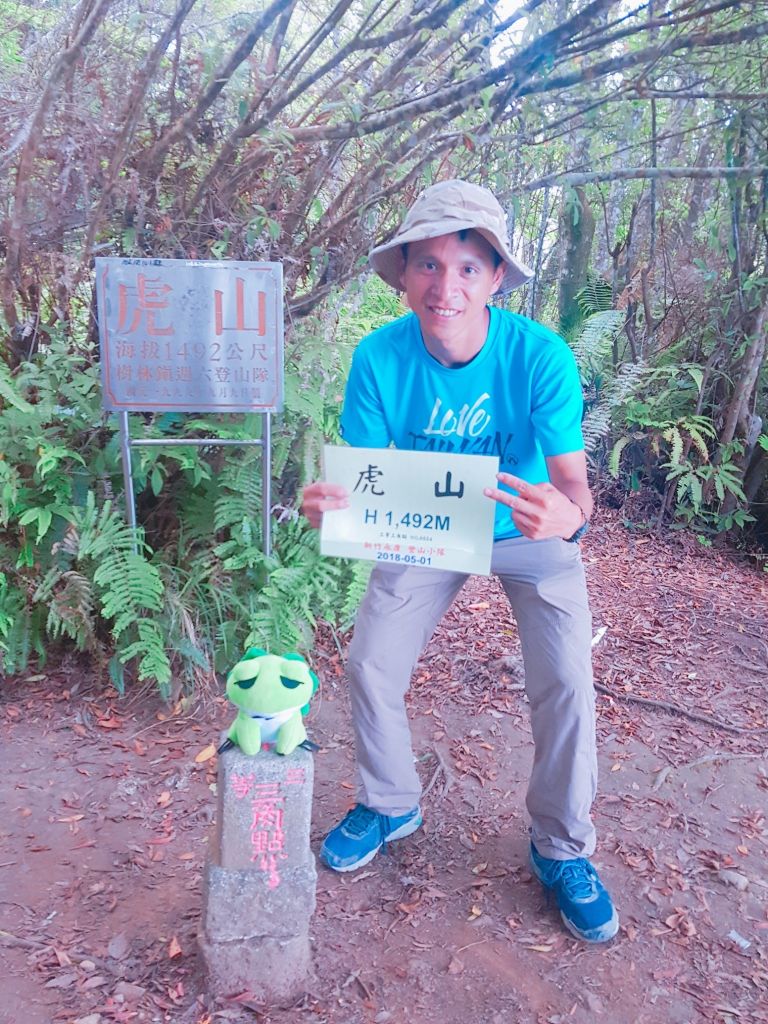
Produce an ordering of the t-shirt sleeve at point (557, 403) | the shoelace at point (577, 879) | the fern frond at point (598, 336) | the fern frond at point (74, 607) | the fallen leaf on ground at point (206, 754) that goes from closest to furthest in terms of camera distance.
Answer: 1. the t-shirt sleeve at point (557, 403)
2. the shoelace at point (577, 879)
3. the fallen leaf on ground at point (206, 754)
4. the fern frond at point (74, 607)
5. the fern frond at point (598, 336)

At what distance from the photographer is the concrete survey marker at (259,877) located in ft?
6.40

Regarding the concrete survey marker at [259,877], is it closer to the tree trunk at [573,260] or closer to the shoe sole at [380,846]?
the shoe sole at [380,846]

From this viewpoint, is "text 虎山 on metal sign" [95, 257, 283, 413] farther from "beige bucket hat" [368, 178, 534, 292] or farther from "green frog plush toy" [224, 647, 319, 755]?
"green frog plush toy" [224, 647, 319, 755]

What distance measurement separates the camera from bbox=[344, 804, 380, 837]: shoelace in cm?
266

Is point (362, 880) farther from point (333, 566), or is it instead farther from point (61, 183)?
point (61, 183)

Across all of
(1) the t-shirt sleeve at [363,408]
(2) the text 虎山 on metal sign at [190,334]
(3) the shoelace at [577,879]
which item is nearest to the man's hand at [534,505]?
(1) the t-shirt sleeve at [363,408]

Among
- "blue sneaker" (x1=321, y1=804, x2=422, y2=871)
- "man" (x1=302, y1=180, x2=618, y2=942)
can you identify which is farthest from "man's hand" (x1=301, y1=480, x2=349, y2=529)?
"blue sneaker" (x1=321, y1=804, x2=422, y2=871)

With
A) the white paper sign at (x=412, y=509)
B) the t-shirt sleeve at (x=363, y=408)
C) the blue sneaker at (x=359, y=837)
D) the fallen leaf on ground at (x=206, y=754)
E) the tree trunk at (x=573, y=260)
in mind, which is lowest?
the fallen leaf on ground at (x=206, y=754)

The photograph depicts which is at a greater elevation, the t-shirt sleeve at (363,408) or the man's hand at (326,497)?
the t-shirt sleeve at (363,408)

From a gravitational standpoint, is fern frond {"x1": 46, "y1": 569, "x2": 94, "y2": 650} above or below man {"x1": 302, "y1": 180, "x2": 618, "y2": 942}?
below

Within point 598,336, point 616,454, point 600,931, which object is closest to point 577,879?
point 600,931

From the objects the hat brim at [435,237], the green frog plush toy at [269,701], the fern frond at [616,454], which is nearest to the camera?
the green frog plush toy at [269,701]

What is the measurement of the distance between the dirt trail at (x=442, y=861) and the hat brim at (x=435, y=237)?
209cm

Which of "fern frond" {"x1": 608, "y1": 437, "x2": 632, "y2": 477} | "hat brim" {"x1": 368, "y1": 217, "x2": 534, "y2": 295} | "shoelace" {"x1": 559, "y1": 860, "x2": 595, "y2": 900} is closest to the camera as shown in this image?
"hat brim" {"x1": 368, "y1": 217, "x2": 534, "y2": 295}
